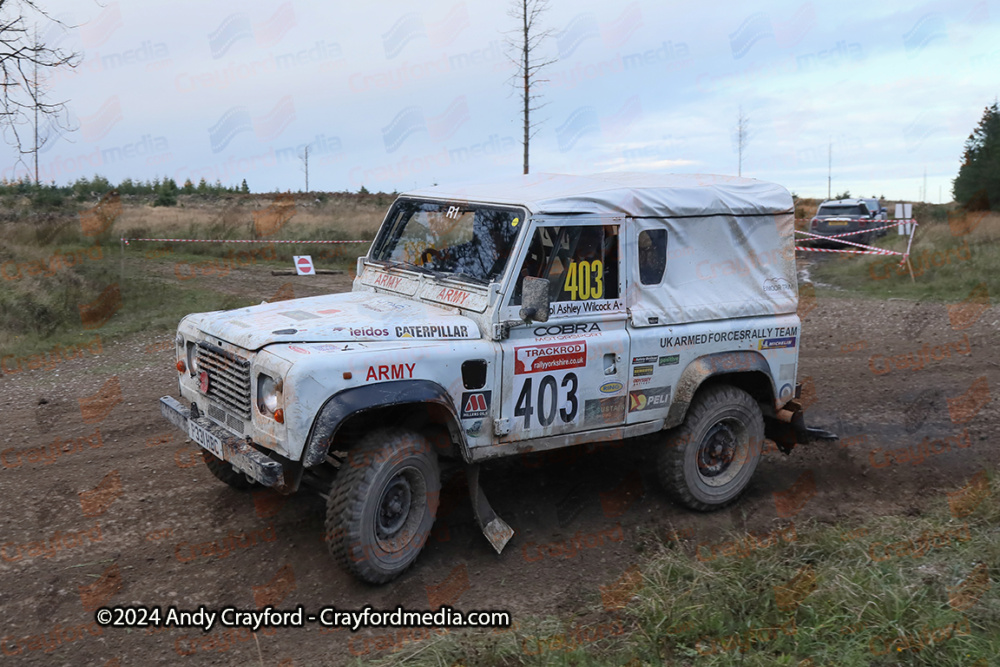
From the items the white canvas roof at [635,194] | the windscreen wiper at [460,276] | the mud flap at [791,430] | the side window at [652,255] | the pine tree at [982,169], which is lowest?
the mud flap at [791,430]

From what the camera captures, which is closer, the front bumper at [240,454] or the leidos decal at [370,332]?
the front bumper at [240,454]

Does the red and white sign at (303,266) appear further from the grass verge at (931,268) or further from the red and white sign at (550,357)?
the red and white sign at (550,357)

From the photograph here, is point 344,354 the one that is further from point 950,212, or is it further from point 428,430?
point 950,212

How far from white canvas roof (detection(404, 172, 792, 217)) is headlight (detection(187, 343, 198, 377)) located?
1.95 meters

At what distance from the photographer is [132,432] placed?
7453 mm

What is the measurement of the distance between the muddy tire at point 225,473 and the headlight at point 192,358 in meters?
0.84

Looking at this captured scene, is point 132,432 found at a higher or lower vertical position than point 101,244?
lower

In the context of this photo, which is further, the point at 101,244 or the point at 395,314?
the point at 101,244

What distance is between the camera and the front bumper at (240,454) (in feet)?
14.1

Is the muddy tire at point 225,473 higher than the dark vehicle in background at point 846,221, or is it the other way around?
the dark vehicle in background at point 846,221

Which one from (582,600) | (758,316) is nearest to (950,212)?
(758,316)

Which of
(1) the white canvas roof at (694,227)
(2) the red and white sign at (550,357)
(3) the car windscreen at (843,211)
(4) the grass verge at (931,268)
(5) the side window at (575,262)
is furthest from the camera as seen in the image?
(3) the car windscreen at (843,211)

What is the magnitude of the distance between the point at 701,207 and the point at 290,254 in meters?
17.2

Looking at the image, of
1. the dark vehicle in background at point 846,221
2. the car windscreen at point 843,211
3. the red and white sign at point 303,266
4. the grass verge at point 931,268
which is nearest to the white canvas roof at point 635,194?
the grass verge at point 931,268
